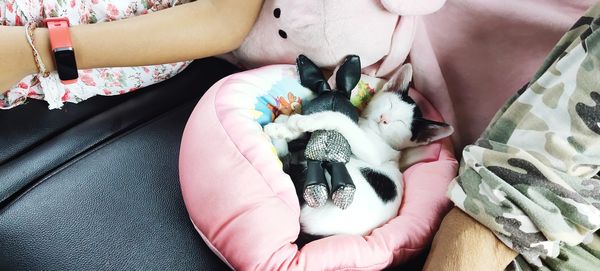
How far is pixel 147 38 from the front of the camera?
0.89 meters

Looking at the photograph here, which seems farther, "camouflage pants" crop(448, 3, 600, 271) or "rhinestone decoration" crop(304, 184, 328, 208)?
"rhinestone decoration" crop(304, 184, 328, 208)

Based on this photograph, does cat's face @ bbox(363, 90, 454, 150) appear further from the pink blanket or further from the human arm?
the human arm

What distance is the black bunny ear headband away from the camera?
2.93 feet

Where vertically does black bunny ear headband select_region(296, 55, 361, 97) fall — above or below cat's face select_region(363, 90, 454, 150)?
above

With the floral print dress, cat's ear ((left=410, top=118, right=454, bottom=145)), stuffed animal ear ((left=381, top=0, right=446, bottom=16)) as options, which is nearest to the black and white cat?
cat's ear ((left=410, top=118, right=454, bottom=145))

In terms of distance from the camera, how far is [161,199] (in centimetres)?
85

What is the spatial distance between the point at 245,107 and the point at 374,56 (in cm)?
26

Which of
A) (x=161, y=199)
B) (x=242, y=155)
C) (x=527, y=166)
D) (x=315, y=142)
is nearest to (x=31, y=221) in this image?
(x=161, y=199)

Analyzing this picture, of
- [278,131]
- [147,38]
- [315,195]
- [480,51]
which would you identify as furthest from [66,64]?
[480,51]

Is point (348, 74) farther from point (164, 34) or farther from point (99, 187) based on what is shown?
point (99, 187)

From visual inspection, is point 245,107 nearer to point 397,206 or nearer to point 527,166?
point 397,206

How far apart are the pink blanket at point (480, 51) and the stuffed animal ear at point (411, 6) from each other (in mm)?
100

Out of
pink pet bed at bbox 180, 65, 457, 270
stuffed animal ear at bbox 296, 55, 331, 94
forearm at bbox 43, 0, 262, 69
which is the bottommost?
pink pet bed at bbox 180, 65, 457, 270

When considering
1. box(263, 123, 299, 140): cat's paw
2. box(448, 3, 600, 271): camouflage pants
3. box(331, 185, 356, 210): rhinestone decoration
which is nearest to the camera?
box(448, 3, 600, 271): camouflage pants
